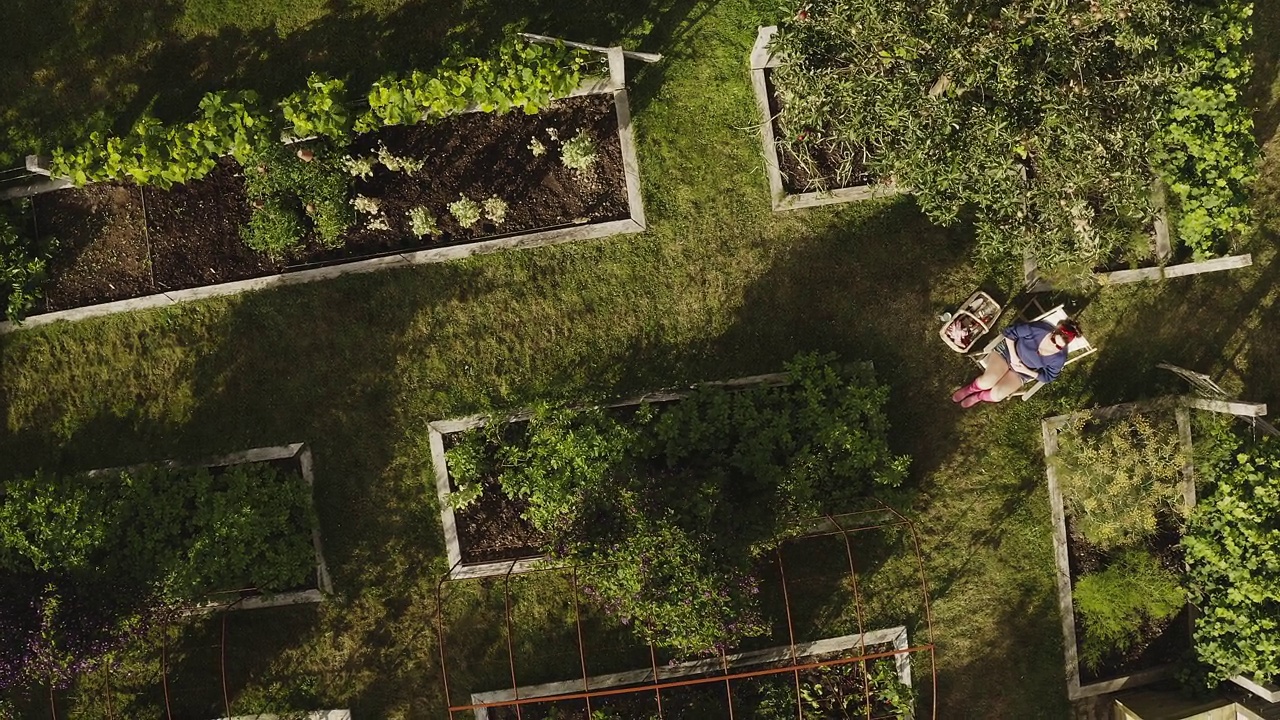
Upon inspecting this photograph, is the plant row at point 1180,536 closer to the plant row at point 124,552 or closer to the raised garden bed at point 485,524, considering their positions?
the raised garden bed at point 485,524

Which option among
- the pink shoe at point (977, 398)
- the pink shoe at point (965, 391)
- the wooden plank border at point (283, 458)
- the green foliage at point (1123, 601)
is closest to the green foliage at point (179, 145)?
the wooden plank border at point (283, 458)

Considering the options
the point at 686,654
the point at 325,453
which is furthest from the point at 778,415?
the point at 325,453

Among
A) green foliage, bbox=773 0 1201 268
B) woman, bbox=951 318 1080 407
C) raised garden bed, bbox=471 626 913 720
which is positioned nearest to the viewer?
green foliage, bbox=773 0 1201 268

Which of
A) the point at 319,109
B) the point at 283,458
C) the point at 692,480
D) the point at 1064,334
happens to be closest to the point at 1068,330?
the point at 1064,334

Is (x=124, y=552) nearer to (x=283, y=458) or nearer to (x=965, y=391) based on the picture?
(x=283, y=458)

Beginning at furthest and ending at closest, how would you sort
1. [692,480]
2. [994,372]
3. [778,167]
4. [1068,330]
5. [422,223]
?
[778,167] < [422,223] < [994,372] < [1068,330] < [692,480]

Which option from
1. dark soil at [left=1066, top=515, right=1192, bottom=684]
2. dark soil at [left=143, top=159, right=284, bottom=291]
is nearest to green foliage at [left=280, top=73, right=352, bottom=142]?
dark soil at [left=143, top=159, right=284, bottom=291]

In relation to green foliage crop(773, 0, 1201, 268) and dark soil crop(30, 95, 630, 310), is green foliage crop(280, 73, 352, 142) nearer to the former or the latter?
dark soil crop(30, 95, 630, 310)

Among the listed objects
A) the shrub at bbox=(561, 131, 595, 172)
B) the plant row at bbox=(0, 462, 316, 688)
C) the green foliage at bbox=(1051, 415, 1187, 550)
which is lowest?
the green foliage at bbox=(1051, 415, 1187, 550)
